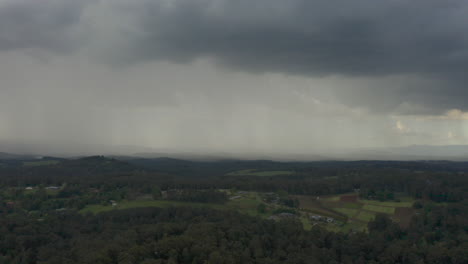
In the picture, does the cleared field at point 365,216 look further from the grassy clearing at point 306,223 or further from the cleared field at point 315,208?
the grassy clearing at point 306,223

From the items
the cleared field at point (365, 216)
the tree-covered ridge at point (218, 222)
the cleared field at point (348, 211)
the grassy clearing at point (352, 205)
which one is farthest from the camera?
the grassy clearing at point (352, 205)

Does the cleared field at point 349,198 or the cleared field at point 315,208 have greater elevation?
the cleared field at point 349,198

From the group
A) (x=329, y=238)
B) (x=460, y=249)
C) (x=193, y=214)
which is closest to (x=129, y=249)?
(x=193, y=214)

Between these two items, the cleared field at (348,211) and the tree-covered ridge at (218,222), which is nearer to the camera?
the tree-covered ridge at (218,222)

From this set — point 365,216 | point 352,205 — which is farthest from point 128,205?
point 352,205

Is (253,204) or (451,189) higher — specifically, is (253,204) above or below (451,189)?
below

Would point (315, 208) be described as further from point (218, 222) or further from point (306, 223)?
point (218, 222)

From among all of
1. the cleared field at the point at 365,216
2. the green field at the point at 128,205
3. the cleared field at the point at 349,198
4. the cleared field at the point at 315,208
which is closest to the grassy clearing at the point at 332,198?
the cleared field at the point at 349,198

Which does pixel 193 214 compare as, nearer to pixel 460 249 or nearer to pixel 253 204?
pixel 253 204

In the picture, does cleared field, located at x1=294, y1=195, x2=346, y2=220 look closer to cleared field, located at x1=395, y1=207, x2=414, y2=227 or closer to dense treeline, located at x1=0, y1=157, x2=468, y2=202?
dense treeline, located at x1=0, y1=157, x2=468, y2=202
